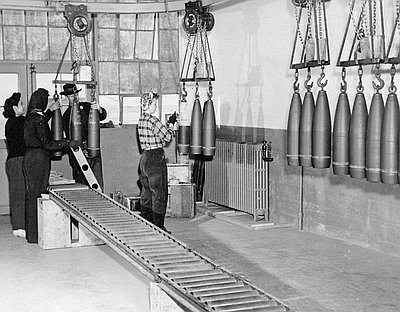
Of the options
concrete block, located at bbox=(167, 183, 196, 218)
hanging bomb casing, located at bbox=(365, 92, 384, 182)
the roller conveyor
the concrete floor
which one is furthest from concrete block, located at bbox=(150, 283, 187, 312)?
concrete block, located at bbox=(167, 183, 196, 218)

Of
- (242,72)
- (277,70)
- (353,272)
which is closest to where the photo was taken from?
(353,272)

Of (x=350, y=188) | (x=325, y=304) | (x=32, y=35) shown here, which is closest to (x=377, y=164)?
(x=325, y=304)

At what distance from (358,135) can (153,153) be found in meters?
3.54

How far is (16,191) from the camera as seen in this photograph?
27.6ft

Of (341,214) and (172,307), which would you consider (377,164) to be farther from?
(341,214)

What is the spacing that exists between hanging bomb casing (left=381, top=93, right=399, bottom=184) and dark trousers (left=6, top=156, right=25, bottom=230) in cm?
539

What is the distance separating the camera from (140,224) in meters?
5.94

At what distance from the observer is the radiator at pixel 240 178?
888 cm

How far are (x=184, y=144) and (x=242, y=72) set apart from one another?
3442mm

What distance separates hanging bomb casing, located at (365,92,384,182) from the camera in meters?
4.29

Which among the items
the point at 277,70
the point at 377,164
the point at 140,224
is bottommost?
the point at 140,224

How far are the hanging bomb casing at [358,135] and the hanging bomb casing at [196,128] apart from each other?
6.37 ft

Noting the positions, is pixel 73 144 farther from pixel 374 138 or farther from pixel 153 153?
pixel 374 138

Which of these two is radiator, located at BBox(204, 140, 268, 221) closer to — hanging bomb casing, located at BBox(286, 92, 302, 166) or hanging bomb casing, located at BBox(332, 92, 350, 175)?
hanging bomb casing, located at BBox(286, 92, 302, 166)
